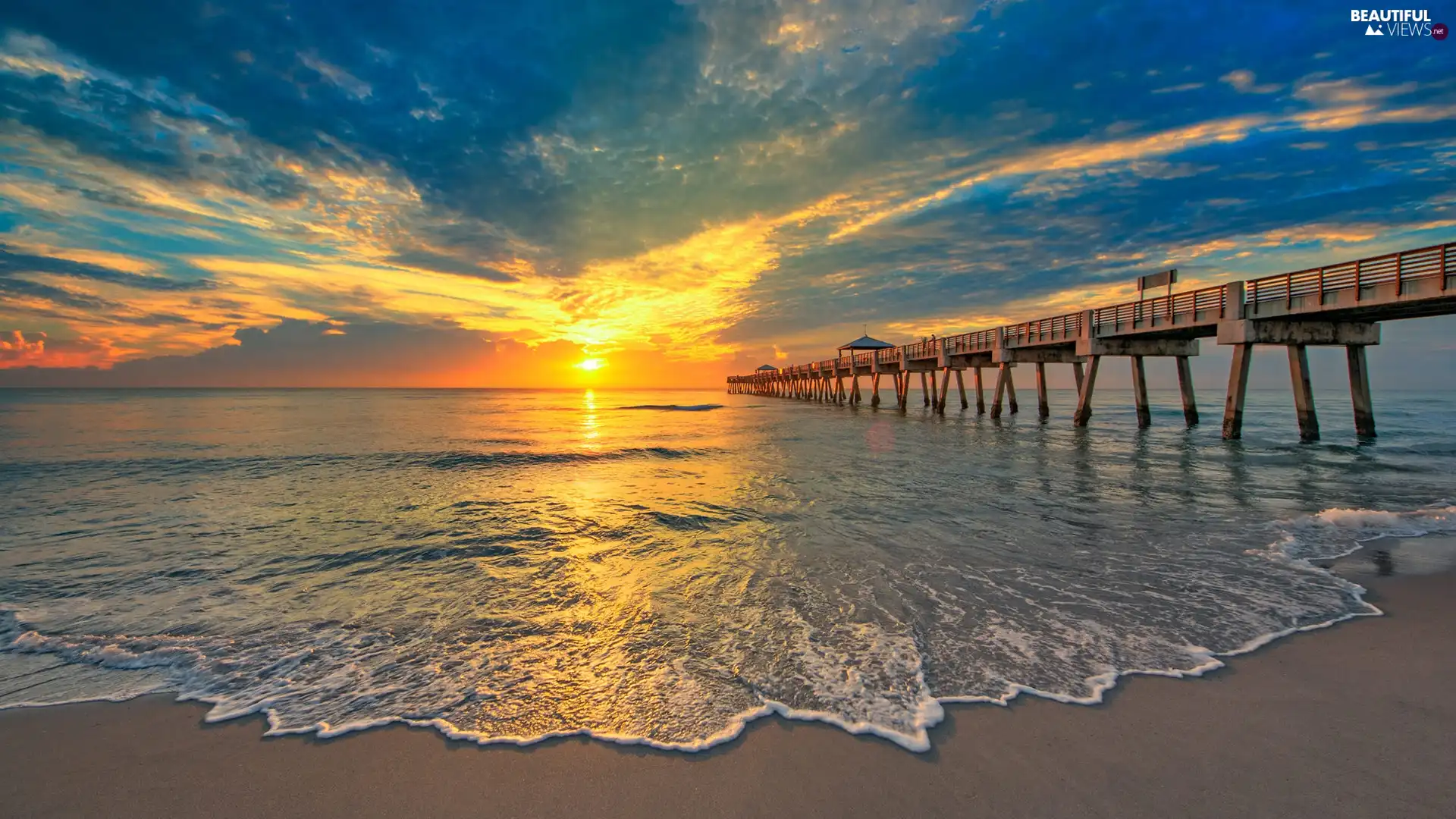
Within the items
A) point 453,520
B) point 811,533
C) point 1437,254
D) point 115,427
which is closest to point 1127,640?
point 811,533

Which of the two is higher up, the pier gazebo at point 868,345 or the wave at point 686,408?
the pier gazebo at point 868,345

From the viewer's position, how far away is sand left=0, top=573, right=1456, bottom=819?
2.57 m

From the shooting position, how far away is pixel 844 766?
2.86 m

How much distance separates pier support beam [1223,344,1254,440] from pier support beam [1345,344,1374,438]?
2.76m

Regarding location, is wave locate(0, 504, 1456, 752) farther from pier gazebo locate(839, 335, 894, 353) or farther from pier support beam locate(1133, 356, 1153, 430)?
pier gazebo locate(839, 335, 894, 353)

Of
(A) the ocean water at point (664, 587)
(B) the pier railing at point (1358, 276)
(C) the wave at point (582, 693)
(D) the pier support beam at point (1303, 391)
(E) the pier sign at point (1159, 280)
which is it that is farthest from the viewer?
(E) the pier sign at point (1159, 280)

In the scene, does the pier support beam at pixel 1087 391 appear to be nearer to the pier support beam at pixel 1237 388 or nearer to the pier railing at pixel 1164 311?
the pier railing at pixel 1164 311

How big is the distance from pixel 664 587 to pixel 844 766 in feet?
11.0

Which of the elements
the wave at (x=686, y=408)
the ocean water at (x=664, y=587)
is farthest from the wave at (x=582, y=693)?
the wave at (x=686, y=408)

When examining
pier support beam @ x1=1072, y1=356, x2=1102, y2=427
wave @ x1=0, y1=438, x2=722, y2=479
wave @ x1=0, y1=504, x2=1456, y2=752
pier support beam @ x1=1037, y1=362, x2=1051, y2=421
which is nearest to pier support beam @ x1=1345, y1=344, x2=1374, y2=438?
pier support beam @ x1=1072, y1=356, x2=1102, y2=427

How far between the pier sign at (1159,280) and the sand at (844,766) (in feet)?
83.4

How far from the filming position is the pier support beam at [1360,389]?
1841 cm

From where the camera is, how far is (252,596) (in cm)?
582

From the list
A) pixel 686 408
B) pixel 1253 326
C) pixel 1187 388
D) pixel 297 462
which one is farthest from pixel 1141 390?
pixel 686 408
